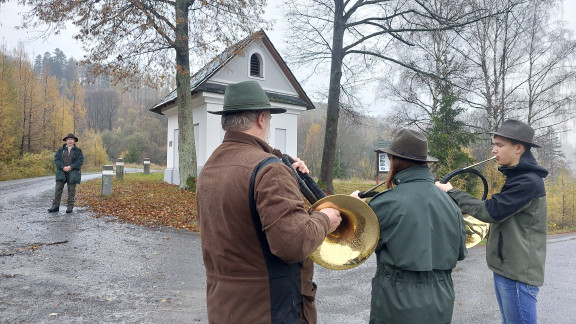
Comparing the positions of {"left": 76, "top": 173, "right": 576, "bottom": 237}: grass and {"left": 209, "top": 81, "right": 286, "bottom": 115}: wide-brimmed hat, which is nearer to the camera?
{"left": 209, "top": 81, "right": 286, "bottom": 115}: wide-brimmed hat

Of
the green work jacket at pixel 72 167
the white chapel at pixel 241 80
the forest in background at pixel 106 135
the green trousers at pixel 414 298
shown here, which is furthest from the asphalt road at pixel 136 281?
the white chapel at pixel 241 80

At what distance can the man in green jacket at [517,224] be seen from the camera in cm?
272

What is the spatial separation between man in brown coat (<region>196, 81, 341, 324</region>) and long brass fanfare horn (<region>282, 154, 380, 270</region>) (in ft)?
0.61

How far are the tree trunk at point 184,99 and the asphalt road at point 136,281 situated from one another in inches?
230

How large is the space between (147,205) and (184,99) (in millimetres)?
4354

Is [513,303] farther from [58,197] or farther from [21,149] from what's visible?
[21,149]

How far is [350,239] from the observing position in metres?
2.33

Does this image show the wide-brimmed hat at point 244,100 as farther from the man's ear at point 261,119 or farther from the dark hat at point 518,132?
the dark hat at point 518,132

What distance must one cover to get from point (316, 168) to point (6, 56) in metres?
38.1

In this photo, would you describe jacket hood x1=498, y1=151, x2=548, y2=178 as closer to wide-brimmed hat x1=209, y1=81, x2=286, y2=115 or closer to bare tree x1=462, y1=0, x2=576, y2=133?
wide-brimmed hat x1=209, y1=81, x2=286, y2=115

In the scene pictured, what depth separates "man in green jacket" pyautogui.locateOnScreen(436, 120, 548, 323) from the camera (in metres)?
2.72

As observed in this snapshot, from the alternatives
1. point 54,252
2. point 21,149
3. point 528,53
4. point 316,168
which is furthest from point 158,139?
point 54,252

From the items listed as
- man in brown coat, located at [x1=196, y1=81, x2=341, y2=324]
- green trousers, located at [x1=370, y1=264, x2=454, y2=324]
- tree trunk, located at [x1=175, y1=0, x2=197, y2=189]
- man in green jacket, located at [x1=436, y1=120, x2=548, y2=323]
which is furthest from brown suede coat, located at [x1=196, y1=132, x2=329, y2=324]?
tree trunk, located at [x1=175, y1=0, x2=197, y2=189]

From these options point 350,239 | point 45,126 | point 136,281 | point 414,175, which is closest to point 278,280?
point 350,239
